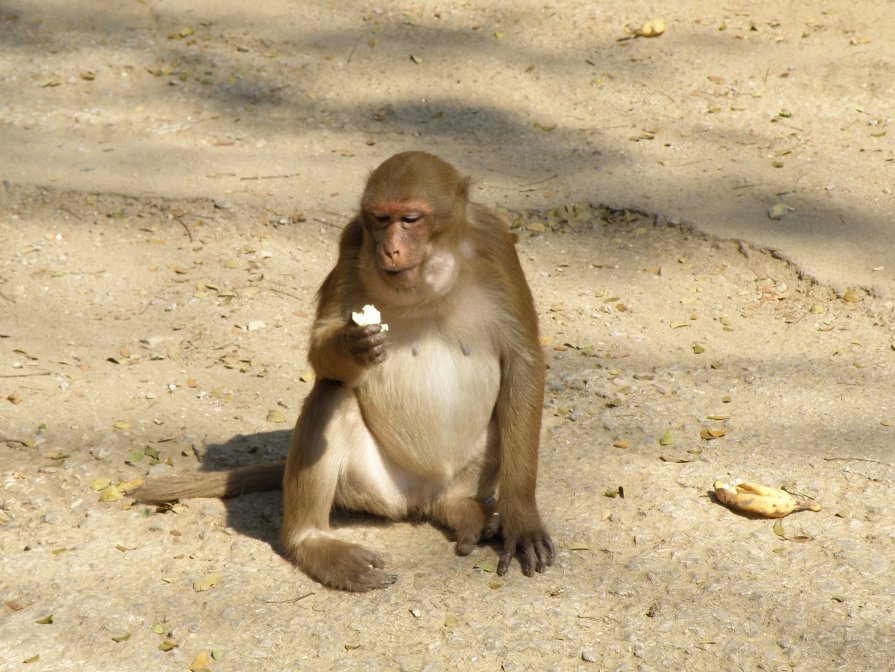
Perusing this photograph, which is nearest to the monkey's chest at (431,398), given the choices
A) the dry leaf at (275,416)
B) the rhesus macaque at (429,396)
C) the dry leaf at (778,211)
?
the rhesus macaque at (429,396)

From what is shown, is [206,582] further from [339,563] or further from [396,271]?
[396,271]

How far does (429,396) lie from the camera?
4535 millimetres

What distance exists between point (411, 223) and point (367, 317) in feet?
1.31

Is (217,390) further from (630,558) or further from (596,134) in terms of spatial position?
(596,134)

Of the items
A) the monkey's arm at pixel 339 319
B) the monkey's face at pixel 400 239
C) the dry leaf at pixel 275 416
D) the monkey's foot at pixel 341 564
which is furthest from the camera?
the dry leaf at pixel 275 416

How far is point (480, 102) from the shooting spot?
30.6 ft

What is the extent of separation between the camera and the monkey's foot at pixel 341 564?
4.36 metres

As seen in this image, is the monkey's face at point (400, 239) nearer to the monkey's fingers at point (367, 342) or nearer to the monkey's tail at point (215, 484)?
the monkey's fingers at point (367, 342)

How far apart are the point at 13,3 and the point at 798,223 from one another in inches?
303

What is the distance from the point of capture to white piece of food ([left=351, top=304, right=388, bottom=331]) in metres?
4.04

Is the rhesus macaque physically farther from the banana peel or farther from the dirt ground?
the banana peel

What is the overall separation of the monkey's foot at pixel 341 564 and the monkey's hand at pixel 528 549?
456 mm

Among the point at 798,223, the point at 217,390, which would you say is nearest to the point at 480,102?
the point at 798,223

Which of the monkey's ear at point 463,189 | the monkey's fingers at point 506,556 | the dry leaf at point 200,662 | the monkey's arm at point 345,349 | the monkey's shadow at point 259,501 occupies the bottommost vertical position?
the dry leaf at point 200,662
